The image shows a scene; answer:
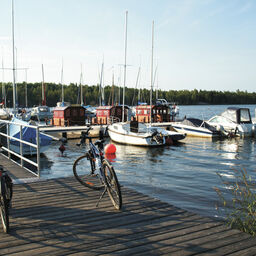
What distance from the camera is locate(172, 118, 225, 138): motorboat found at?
28297 mm

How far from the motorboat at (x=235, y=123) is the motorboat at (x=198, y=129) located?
1020 millimetres

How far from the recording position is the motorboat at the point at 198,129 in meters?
28.3

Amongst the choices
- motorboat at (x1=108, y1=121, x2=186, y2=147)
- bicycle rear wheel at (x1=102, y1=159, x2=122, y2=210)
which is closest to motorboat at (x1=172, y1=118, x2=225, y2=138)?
motorboat at (x1=108, y1=121, x2=186, y2=147)

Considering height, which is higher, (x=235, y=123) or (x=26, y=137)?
(x=235, y=123)

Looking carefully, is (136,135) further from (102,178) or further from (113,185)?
(113,185)

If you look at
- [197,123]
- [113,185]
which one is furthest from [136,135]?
[113,185]

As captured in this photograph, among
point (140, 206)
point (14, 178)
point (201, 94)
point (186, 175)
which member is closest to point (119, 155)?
point (186, 175)

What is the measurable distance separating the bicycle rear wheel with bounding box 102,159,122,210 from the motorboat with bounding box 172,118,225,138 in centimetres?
2418

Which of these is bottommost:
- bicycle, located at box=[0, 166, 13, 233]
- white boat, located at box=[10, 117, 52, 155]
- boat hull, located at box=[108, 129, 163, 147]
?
boat hull, located at box=[108, 129, 163, 147]

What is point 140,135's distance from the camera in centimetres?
2327

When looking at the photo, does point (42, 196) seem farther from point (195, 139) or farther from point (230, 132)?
point (230, 132)

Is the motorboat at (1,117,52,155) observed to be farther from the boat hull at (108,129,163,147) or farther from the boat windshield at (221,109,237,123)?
the boat windshield at (221,109,237,123)

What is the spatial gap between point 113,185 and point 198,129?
24.9 metres

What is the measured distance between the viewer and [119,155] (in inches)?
786
